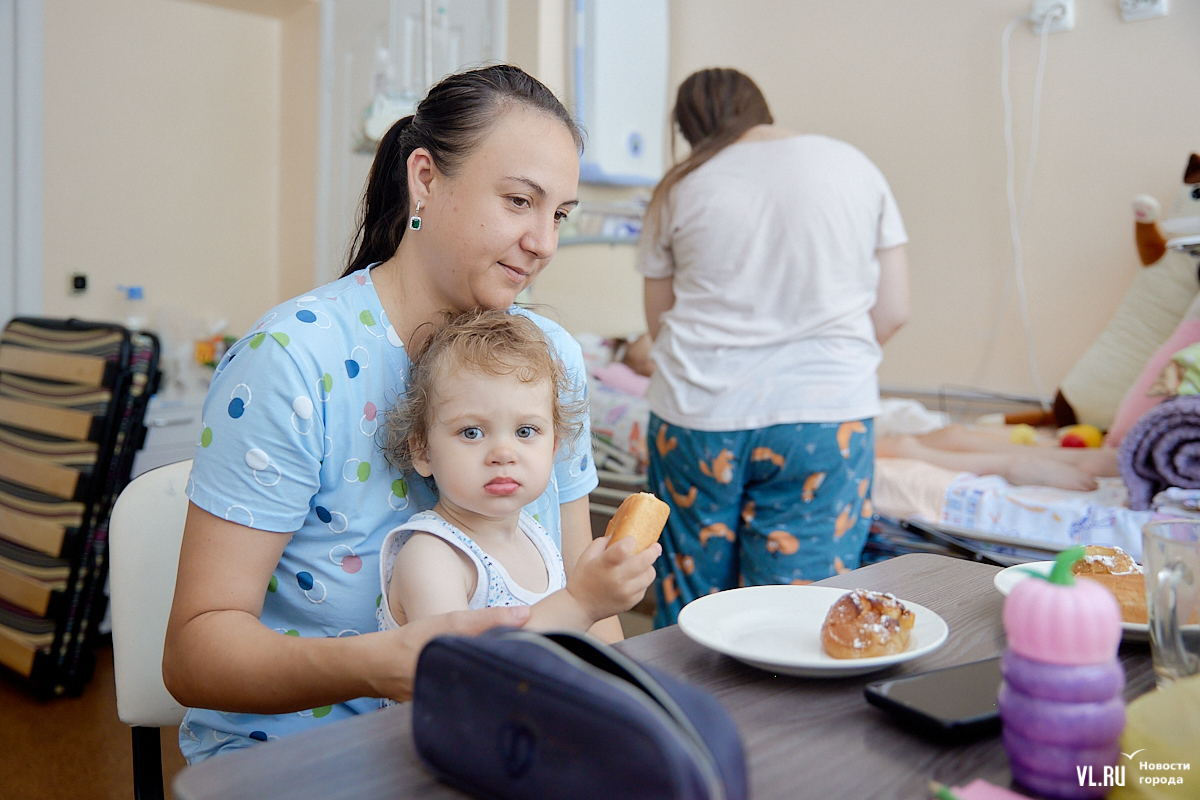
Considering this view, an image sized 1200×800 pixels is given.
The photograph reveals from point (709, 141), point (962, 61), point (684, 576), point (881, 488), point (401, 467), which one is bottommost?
point (684, 576)

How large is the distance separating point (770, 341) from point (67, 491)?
165 centimetres

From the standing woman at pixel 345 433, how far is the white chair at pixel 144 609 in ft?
0.28

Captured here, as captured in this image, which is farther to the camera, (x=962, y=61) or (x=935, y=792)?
(x=962, y=61)

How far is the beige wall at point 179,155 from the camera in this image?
342cm

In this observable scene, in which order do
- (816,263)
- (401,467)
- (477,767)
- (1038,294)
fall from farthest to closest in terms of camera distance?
(1038,294) < (816,263) < (401,467) < (477,767)

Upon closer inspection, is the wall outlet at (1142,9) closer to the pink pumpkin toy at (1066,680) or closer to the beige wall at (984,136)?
the beige wall at (984,136)

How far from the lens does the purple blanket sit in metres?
1.78

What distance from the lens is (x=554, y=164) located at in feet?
3.35

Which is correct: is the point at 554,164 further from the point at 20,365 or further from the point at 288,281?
the point at 288,281

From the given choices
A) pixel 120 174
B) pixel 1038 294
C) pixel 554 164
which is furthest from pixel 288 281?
pixel 554 164

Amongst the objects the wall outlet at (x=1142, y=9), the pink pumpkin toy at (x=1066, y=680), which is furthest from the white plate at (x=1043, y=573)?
the wall outlet at (x=1142, y=9)

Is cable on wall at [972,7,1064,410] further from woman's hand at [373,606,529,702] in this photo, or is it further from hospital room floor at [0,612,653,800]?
woman's hand at [373,606,529,702]

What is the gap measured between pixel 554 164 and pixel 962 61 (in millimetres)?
2734

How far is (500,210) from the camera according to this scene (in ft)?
3.28
